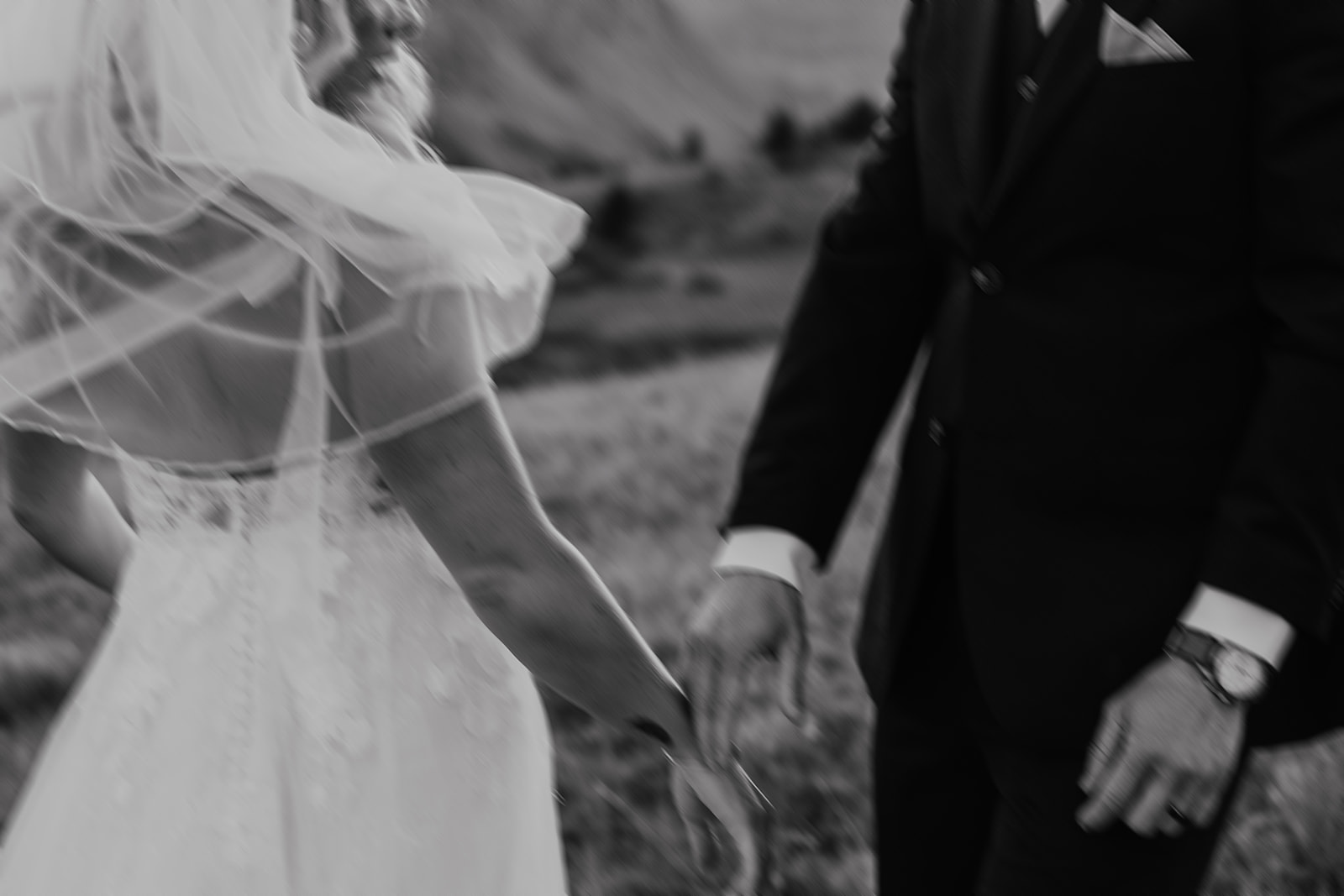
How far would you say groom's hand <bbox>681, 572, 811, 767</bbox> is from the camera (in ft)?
4.77

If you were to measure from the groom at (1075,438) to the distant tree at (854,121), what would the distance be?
286cm

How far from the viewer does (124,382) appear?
4.11 ft

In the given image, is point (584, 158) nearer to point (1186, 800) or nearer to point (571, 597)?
point (571, 597)

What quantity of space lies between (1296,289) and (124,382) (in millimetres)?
1057

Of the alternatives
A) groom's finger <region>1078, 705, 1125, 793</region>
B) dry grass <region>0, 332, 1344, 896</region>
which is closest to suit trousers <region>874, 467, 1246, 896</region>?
groom's finger <region>1078, 705, 1125, 793</region>

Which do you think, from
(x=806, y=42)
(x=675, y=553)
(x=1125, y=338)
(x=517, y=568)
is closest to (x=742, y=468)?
(x=517, y=568)

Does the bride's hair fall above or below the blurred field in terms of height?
above

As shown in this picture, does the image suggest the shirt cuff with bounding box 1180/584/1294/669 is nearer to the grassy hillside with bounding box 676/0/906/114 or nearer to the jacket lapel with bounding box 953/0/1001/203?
the jacket lapel with bounding box 953/0/1001/203

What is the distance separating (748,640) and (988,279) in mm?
488

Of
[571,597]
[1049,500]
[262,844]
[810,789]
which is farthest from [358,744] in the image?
[810,789]

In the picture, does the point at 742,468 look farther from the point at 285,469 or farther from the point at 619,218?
the point at 619,218

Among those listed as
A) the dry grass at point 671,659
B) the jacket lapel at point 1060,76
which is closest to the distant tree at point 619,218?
the dry grass at point 671,659

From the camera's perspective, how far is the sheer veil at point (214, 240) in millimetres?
1175

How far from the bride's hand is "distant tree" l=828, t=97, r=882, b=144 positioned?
3.17m
